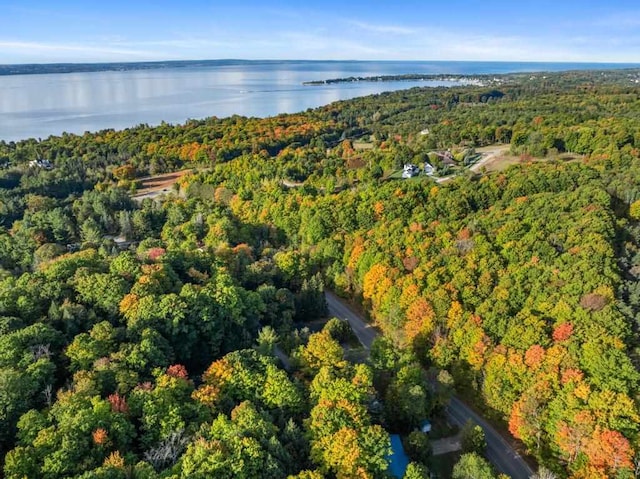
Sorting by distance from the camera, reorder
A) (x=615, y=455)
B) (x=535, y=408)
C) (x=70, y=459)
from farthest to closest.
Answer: (x=535, y=408), (x=615, y=455), (x=70, y=459)

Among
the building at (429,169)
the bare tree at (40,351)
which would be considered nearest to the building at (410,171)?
the building at (429,169)

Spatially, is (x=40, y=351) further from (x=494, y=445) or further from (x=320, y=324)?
(x=494, y=445)

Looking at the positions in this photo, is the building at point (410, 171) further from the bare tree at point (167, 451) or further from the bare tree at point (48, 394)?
the bare tree at point (48, 394)

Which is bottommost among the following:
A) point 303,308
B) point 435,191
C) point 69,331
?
point 303,308

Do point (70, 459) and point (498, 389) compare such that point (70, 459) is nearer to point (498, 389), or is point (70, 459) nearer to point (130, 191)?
point (498, 389)

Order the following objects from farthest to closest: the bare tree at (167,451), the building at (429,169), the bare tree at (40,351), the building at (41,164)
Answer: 1. the building at (41,164)
2. the building at (429,169)
3. the bare tree at (40,351)
4. the bare tree at (167,451)

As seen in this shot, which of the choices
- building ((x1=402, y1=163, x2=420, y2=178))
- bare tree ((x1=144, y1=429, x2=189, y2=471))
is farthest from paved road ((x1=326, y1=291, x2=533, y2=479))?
building ((x1=402, y1=163, x2=420, y2=178))

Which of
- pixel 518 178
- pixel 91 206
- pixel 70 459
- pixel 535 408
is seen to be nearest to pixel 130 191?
pixel 91 206

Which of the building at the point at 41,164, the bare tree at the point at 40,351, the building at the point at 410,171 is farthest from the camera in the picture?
the building at the point at 41,164

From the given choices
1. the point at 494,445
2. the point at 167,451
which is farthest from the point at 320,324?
the point at 167,451
